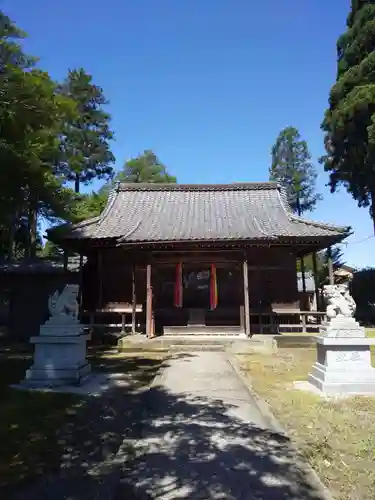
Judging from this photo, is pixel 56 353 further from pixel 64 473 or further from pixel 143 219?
pixel 143 219

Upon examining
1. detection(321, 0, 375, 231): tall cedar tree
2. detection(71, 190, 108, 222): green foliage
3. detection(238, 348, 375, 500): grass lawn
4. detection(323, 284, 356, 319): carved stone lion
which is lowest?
detection(238, 348, 375, 500): grass lawn

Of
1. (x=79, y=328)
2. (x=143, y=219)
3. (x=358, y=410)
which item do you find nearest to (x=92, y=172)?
(x=143, y=219)

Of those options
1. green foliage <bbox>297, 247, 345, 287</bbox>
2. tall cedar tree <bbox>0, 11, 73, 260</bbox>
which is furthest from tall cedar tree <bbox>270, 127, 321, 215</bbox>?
tall cedar tree <bbox>0, 11, 73, 260</bbox>

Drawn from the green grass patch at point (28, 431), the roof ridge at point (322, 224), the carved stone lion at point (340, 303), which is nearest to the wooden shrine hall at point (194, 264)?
the roof ridge at point (322, 224)

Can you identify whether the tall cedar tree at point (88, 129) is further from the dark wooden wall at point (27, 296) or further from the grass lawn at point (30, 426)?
the grass lawn at point (30, 426)

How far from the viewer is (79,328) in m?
8.01

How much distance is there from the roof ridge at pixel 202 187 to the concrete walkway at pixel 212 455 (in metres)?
14.7

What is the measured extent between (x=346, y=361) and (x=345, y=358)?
0.06m

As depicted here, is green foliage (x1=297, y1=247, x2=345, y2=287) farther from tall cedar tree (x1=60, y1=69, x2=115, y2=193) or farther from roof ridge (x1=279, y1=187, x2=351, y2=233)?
tall cedar tree (x1=60, y1=69, x2=115, y2=193)

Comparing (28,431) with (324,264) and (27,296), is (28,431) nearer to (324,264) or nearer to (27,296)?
(27,296)

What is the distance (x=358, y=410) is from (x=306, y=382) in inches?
79.9

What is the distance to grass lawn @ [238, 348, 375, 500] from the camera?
12.0ft

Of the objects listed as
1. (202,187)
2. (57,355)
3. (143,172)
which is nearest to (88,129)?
(143,172)

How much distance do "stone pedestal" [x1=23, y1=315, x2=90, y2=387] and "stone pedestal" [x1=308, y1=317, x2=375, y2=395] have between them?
16.0 feet
